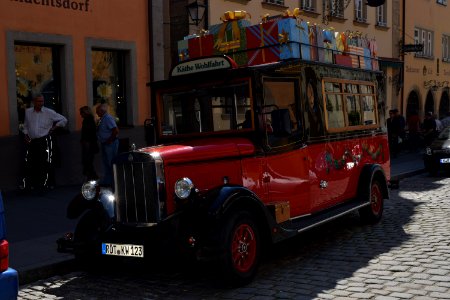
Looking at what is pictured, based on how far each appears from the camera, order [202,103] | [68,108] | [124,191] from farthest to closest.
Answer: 1. [68,108]
2. [202,103]
3. [124,191]

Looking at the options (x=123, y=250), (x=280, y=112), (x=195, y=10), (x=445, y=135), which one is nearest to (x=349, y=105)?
(x=280, y=112)

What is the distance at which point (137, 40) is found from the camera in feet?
44.5

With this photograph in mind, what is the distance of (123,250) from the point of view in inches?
212

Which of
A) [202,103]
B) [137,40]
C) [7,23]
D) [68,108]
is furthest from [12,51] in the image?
[202,103]

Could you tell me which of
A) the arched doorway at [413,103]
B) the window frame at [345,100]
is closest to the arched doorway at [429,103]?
the arched doorway at [413,103]

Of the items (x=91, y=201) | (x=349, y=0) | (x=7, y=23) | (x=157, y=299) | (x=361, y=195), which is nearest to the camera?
(x=157, y=299)

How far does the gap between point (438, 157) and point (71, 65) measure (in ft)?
31.5

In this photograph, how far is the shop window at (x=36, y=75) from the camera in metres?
11.6

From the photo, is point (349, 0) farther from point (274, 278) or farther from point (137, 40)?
point (274, 278)

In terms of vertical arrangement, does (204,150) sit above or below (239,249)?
above

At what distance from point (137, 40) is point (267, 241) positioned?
8846mm

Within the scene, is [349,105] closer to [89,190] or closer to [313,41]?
[313,41]

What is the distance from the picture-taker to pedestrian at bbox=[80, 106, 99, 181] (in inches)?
459

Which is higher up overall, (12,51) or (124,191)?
(12,51)
